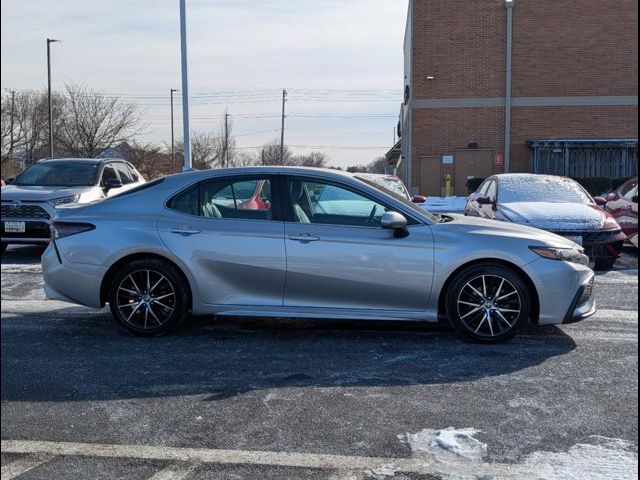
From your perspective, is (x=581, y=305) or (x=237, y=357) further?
(x=581, y=305)

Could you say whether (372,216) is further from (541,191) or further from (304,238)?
(541,191)

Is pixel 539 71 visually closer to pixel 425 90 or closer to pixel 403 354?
pixel 425 90

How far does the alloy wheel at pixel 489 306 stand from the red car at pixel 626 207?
653cm

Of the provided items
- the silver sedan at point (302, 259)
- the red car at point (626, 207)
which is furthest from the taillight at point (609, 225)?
the silver sedan at point (302, 259)

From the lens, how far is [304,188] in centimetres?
633

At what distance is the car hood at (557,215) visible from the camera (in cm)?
1034

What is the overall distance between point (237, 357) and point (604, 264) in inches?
269

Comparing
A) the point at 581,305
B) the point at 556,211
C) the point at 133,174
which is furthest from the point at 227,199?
the point at 133,174

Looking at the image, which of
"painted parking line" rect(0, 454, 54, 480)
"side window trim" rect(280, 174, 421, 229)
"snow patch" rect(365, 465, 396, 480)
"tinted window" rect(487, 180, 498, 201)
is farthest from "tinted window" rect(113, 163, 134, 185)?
"snow patch" rect(365, 465, 396, 480)

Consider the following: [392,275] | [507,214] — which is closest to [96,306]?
[392,275]

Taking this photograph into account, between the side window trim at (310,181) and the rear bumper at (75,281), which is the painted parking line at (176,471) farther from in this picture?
the rear bumper at (75,281)

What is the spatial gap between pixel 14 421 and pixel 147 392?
838 millimetres

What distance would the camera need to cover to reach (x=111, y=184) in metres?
12.8

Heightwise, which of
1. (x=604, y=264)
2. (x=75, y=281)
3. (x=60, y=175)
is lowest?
(x=604, y=264)
